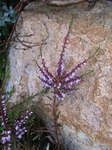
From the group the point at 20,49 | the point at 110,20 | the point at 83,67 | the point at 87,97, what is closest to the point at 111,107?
the point at 87,97

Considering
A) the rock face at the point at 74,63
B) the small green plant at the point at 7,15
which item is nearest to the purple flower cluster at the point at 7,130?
the rock face at the point at 74,63

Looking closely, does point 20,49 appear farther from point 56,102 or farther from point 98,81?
point 98,81

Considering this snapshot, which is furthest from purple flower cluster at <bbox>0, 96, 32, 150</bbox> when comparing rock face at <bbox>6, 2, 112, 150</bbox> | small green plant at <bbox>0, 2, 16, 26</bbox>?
small green plant at <bbox>0, 2, 16, 26</bbox>

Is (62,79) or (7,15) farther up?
(7,15)

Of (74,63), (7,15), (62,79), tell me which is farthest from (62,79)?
(7,15)

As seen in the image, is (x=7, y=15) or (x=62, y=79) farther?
(x=7, y=15)

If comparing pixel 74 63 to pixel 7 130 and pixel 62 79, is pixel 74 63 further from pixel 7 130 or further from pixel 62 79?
pixel 7 130

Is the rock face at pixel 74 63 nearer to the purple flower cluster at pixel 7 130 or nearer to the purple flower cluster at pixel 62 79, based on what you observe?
the purple flower cluster at pixel 62 79

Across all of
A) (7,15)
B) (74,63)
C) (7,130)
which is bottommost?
(7,130)
